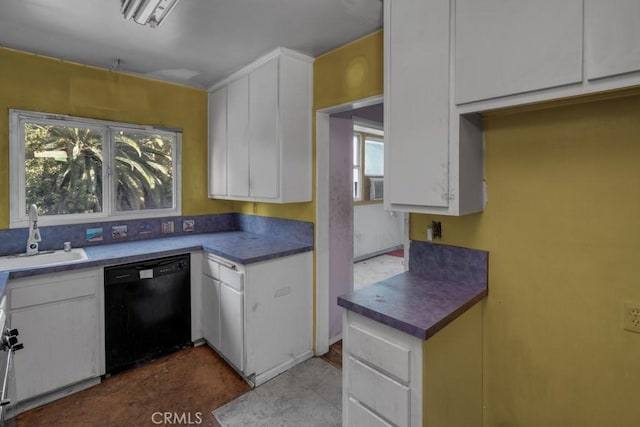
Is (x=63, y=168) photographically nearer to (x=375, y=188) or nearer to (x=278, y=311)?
(x=278, y=311)

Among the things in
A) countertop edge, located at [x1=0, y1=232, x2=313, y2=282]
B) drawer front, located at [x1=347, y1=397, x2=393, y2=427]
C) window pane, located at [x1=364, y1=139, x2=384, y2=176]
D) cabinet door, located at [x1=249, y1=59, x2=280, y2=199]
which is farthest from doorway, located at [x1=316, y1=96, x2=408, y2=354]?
window pane, located at [x1=364, y1=139, x2=384, y2=176]

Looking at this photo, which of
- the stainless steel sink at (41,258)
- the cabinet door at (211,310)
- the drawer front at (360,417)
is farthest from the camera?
the cabinet door at (211,310)

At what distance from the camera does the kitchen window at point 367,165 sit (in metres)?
5.67

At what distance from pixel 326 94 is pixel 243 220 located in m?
1.72

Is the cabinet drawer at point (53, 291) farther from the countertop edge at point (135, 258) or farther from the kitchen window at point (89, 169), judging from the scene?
the kitchen window at point (89, 169)

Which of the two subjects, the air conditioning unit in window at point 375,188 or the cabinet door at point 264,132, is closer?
the cabinet door at point 264,132

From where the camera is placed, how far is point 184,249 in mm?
2688

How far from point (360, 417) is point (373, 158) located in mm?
5048

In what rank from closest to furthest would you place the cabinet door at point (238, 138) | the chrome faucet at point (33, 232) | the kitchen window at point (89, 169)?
the chrome faucet at point (33, 232), the kitchen window at point (89, 169), the cabinet door at point (238, 138)

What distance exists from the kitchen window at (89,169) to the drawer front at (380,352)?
251cm

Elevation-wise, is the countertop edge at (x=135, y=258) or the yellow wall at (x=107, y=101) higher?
the yellow wall at (x=107, y=101)

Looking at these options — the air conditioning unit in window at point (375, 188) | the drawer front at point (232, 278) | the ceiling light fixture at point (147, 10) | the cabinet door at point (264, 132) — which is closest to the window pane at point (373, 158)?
the air conditioning unit in window at point (375, 188)
